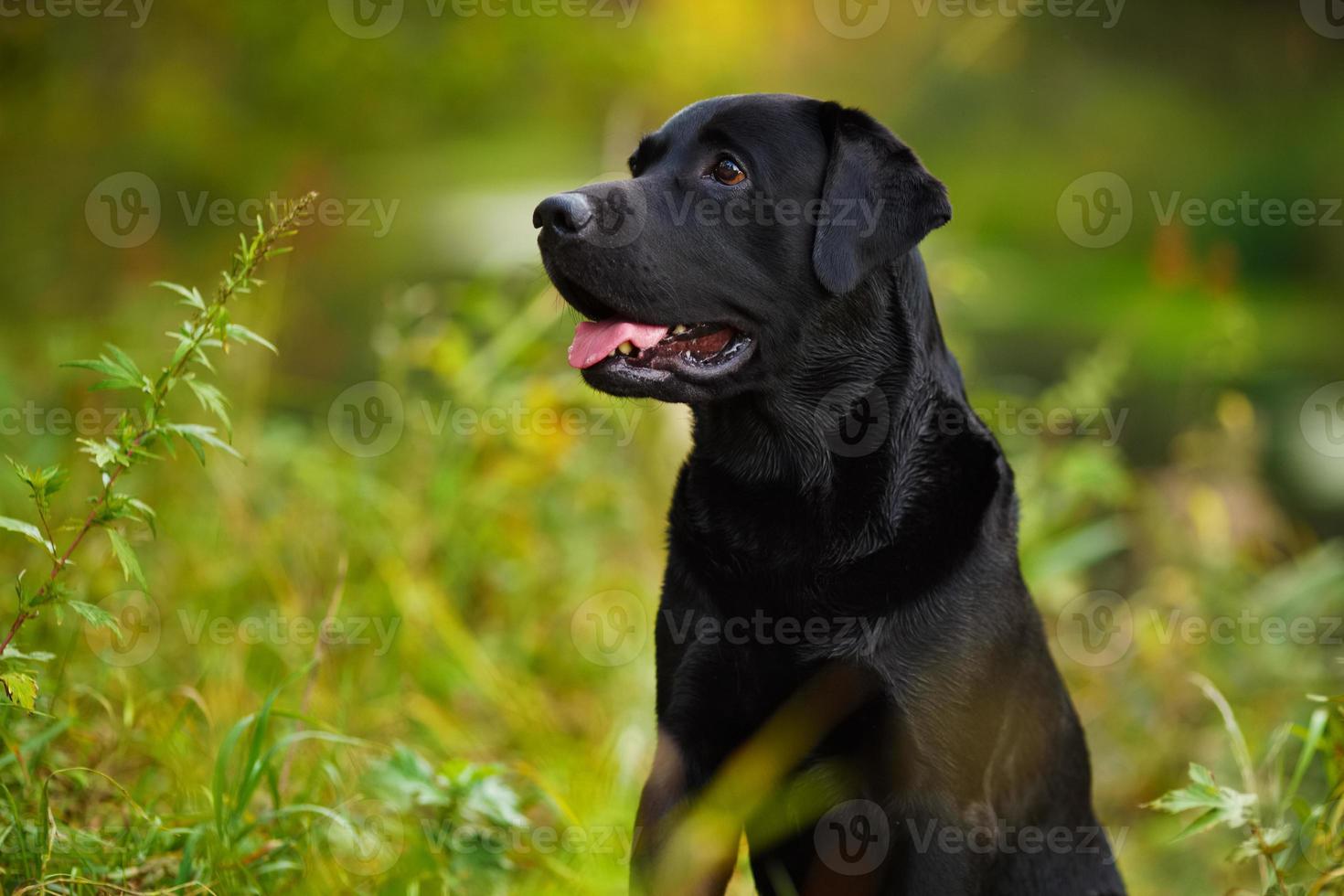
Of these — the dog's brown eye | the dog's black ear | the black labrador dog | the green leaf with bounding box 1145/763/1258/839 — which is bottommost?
the green leaf with bounding box 1145/763/1258/839

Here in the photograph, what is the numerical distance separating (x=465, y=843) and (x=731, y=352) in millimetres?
1173

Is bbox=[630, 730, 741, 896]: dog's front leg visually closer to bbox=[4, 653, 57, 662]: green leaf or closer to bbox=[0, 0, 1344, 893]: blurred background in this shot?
bbox=[0, 0, 1344, 893]: blurred background

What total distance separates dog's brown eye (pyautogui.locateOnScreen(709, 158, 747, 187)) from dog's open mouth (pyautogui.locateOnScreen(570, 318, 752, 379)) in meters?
0.29

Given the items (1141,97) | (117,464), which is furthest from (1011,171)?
(117,464)

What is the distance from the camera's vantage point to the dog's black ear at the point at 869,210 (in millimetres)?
2498

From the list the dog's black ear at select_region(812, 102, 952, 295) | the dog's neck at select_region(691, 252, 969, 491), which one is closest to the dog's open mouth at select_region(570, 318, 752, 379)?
the dog's neck at select_region(691, 252, 969, 491)

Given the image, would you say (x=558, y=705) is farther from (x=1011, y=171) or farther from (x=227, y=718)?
(x=1011, y=171)

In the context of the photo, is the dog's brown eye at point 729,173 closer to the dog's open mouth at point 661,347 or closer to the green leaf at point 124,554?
the dog's open mouth at point 661,347

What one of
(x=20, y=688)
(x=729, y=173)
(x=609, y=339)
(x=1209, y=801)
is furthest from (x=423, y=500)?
(x=1209, y=801)

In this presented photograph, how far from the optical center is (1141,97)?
15.9 meters

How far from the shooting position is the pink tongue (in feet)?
8.29

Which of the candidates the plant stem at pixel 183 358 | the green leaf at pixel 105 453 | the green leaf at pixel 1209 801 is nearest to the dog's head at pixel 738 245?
the plant stem at pixel 183 358

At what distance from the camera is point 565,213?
8.02ft

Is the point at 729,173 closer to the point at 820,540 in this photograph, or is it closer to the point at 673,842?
the point at 820,540
